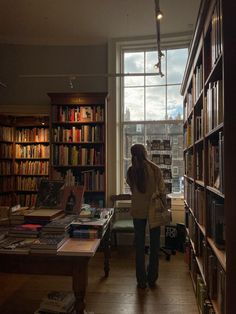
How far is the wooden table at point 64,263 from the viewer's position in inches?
75.7

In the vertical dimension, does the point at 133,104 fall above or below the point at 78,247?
above

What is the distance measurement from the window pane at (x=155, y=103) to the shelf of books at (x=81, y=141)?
0.86 m

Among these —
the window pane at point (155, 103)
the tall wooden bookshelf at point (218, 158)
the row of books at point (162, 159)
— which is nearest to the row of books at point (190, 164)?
the tall wooden bookshelf at point (218, 158)

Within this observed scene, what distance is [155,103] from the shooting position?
521 cm

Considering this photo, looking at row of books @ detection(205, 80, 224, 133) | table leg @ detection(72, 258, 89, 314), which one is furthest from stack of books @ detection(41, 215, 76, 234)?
row of books @ detection(205, 80, 224, 133)

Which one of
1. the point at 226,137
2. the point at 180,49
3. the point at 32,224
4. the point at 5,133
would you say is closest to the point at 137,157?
the point at 32,224

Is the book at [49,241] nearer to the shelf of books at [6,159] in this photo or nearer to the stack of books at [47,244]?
the stack of books at [47,244]

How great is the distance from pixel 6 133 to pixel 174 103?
128 inches

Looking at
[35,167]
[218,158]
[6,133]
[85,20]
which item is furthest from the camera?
[35,167]

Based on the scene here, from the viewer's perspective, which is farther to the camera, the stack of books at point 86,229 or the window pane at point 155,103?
the window pane at point 155,103

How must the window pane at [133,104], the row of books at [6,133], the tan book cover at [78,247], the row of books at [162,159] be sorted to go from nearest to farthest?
the tan book cover at [78,247] → the row of books at [162,159] → the window pane at [133,104] → the row of books at [6,133]

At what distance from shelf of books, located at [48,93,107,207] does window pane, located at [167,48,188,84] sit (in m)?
1.32

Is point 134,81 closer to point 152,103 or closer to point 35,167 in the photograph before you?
point 152,103

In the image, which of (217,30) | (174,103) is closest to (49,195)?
(217,30)
